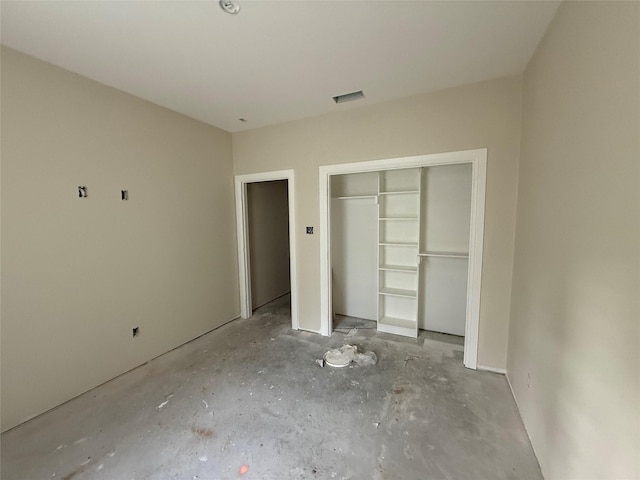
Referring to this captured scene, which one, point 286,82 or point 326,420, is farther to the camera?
point 286,82

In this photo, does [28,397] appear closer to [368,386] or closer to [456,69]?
[368,386]

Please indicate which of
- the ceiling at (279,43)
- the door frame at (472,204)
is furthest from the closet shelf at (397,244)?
the ceiling at (279,43)

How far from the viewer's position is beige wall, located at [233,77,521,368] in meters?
2.30

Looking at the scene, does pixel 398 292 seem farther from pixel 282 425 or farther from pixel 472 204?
pixel 282 425

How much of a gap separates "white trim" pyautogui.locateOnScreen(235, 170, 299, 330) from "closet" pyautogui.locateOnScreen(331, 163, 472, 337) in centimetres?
71

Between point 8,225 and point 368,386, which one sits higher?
point 8,225

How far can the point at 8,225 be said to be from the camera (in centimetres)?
182

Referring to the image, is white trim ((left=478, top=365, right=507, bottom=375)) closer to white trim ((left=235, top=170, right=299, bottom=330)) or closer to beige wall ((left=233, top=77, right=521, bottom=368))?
beige wall ((left=233, top=77, right=521, bottom=368))

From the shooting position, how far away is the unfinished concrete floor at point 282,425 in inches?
61.8

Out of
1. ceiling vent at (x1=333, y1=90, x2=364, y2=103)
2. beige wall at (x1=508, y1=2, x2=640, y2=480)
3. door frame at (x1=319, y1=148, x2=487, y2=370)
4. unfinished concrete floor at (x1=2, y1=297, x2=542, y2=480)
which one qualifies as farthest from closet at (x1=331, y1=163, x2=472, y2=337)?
beige wall at (x1=508, y1=2, x2=640, y2=480)

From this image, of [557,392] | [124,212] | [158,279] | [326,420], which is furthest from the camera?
[158,279]

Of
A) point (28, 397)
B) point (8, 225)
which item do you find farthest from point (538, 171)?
point (28, 397)

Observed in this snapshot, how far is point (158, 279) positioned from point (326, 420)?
7.08 feet

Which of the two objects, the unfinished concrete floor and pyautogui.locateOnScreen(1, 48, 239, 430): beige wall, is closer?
the unfinished concrete floor
